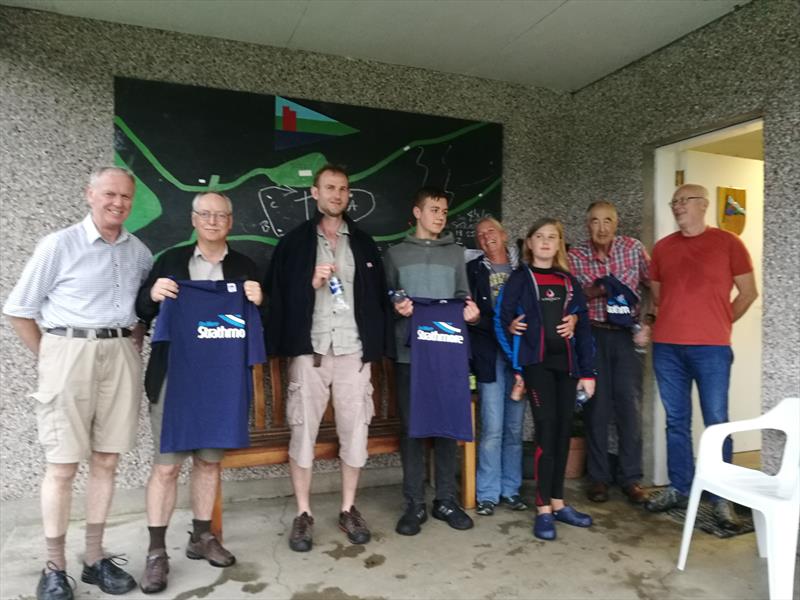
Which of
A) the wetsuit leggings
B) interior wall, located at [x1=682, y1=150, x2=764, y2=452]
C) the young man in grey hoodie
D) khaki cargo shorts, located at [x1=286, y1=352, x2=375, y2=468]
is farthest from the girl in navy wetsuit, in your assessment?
interior wall, located at [x1=682, y1=150, x2=764, y2=452]

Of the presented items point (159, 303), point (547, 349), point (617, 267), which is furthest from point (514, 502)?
point (159, 303)

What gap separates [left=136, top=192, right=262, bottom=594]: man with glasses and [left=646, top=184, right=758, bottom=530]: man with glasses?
237 centimetres

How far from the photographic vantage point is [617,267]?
11.9ft

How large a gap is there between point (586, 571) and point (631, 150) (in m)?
2.74

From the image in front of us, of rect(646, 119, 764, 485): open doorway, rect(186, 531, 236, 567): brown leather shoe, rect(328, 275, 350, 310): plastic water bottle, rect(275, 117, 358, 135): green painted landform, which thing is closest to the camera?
rect(186, 531, 236, 567): brown leather shoe

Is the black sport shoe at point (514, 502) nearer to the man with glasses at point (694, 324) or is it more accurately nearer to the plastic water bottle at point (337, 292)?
the man with glasses at point (694, 324)

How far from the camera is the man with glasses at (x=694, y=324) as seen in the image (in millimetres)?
3246

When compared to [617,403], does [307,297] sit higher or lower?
higher

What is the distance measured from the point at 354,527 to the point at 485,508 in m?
0.82

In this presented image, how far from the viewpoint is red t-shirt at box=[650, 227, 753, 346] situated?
3266mm

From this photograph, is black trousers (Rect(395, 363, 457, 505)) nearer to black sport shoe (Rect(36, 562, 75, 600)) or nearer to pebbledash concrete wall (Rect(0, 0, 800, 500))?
pebbledash concrete wall (Rect(0, 0, 800, 500))

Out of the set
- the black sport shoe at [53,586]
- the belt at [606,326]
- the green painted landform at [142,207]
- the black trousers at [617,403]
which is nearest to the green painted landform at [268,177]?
the green painted landform at [142,207]

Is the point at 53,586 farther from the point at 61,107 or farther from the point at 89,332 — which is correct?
the point at 61,107

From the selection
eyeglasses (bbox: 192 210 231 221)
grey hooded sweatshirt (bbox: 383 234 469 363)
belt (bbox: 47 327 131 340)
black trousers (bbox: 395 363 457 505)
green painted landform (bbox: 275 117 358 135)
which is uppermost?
green painted landform (bbox: 275 117 358 135)
